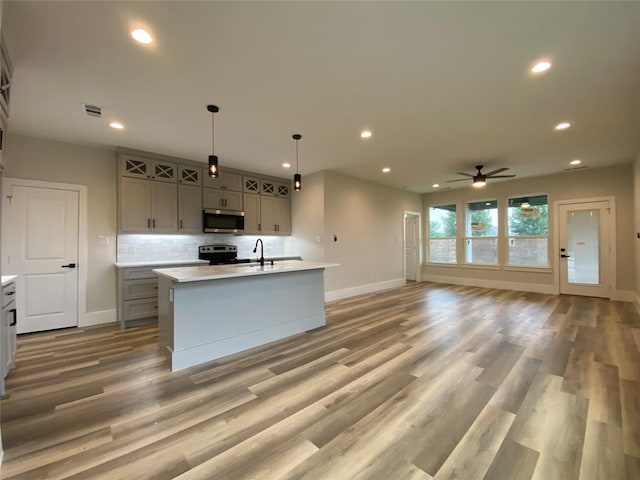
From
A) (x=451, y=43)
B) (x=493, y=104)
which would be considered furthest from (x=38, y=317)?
(x=493, y=104)

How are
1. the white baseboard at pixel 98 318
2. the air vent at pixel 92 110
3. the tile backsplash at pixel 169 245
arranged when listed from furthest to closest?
the tile backsplash at pixel 169 245 < the white baseboard at pixel 98 318 < the air vent at pixel 92 110

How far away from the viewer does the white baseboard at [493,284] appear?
663cm

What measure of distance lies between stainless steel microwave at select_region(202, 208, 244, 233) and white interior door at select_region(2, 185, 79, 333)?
1888 millimetres

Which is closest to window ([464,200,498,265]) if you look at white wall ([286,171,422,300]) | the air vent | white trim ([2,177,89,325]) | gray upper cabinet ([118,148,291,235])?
white wall ([286,171,422,300])

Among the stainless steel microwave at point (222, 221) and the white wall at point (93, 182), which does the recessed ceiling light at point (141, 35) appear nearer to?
the white wall at point (93, 182)

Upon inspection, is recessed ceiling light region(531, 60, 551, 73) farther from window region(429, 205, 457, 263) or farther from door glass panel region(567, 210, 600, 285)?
window region(429, 205, 457, 263)

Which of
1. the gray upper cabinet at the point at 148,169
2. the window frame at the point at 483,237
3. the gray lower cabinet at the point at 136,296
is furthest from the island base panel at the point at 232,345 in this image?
the window frame at the point at 483,237

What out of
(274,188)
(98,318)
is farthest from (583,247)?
(98,318)

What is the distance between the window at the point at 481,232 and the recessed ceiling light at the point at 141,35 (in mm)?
7997

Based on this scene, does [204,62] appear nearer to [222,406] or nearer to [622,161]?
[222,406]

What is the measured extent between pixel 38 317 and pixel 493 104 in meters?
6.62

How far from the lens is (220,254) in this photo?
5605mm

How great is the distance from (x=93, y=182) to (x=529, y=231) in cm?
919

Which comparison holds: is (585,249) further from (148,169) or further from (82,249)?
(82,249)
